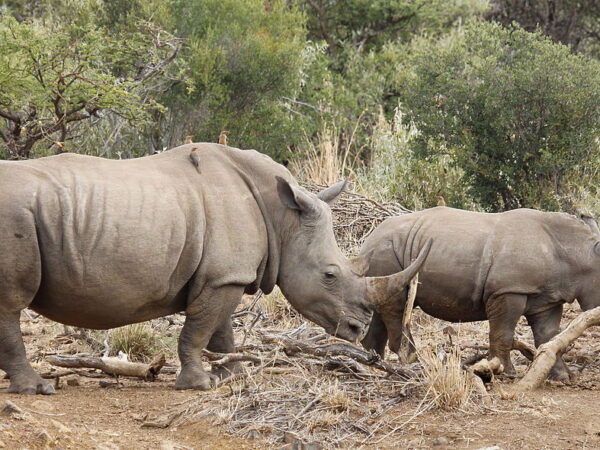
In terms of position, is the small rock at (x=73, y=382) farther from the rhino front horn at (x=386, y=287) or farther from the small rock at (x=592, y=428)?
the small rock at (x=592, y=428)

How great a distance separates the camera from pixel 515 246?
7.67 meters

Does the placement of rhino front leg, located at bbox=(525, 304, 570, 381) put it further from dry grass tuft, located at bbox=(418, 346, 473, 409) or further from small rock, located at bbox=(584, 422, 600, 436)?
small rock, located at bbox=(584, 422, 600, 436)

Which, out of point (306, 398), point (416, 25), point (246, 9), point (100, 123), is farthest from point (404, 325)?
point (416, 25)

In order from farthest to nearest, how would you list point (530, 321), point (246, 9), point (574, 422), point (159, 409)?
point (246, 9)
point (530, 321)
point (159, 409)
point (574, 422)

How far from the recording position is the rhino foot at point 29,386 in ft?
21.3

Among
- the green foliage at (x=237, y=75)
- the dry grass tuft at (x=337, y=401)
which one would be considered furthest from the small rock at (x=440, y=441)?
the green foliage at (x=237, y=75)

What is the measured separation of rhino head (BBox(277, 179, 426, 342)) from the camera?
23.1 feet

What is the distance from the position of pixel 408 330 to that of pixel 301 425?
2019 millimetres

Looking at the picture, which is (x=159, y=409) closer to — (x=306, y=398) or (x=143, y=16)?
(x=306, y=398)

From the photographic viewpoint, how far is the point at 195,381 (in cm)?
691

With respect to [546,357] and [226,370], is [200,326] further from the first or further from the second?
[546,357]

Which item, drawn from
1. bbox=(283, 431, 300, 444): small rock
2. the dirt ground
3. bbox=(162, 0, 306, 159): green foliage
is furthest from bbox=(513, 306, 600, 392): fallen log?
bbox=(162, 0, 306, 159): green foliage

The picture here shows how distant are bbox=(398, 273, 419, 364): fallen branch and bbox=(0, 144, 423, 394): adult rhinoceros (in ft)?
1.37

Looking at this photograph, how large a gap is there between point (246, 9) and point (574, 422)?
39.4ft
